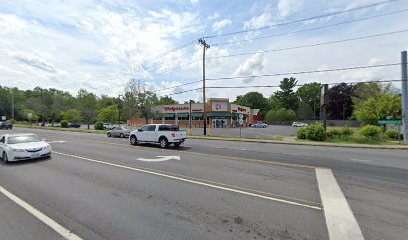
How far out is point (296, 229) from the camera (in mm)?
4270

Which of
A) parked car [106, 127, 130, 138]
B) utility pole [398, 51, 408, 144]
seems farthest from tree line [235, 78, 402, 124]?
parked car [106, 127, 130, 138]

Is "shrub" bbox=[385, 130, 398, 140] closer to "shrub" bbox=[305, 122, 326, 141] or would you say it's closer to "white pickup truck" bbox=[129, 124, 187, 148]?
"shrub" bbox=[305, 122, 326, 141]

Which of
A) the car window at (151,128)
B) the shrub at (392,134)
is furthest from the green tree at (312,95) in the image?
the car window at (151,128)

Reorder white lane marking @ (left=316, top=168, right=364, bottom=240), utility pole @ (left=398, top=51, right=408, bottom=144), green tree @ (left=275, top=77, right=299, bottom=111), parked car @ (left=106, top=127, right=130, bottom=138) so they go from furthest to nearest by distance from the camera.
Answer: green tree @ (left=275, top=77, right=299, bottom=111), parked car @ (left=106, top=127, right=130, bottom=138), utility pole @ (left=398, top=51, right=408, bottom=144), white lane marking @ (left=316, top=168, right=364, bottom=240)

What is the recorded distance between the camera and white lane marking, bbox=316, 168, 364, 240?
→ 4.09 metres

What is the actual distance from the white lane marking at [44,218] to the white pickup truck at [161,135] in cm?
1087

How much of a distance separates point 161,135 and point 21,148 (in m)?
8.15

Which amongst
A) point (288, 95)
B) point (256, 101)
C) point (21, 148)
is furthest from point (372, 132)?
point (256, 101)

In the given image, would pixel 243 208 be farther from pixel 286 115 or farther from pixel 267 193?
pixel 286 115

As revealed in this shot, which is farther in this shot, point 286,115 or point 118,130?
point 286,115

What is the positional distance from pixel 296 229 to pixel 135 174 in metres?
5.75

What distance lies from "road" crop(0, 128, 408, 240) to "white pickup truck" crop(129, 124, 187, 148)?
7.48 m

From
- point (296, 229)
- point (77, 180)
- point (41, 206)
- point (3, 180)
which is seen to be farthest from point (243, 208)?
point (3, 180)

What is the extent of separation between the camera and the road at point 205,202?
14.0 feet
